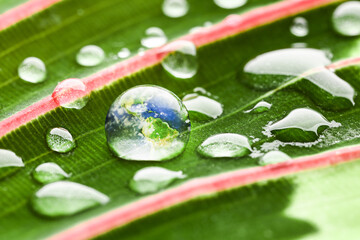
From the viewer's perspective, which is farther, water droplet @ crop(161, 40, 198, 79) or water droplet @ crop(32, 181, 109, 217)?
water droplet @ crop(161, 40, 198, 79)

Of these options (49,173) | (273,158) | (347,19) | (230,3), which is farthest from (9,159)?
(347,19)

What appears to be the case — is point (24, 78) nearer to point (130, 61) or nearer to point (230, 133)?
point (130, 61)

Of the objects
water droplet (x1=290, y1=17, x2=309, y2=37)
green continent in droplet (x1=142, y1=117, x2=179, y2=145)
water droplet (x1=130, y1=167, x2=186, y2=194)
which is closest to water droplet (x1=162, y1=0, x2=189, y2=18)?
water droplet (x1=290, y1=17, x2=309, y2=37)

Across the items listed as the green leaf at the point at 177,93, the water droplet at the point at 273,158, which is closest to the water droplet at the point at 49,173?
the green leaf at the point at 177,93

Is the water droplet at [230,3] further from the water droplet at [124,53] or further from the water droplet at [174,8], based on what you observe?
the water droplet at [124,53]

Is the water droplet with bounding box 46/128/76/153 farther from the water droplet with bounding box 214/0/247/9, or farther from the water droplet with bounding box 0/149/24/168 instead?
the water droplet with bounding box 214/0/247/9

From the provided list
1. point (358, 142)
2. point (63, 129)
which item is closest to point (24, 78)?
point (63, 129)
